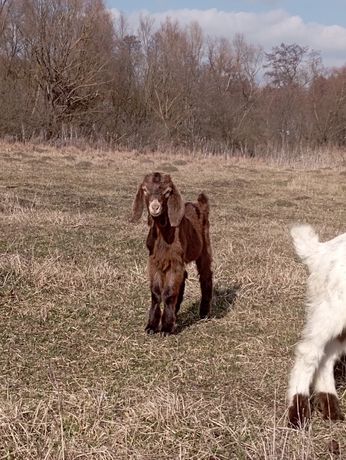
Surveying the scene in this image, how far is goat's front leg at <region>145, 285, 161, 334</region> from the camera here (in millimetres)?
5020

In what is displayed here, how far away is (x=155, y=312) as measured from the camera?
5.05 m

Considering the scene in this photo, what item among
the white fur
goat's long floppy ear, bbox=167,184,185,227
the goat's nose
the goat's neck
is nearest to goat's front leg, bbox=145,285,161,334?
the goat's neck

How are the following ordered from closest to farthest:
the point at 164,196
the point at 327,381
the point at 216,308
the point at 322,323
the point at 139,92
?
the point at 322,323
the point at 327,381
the point at 164,196
the point at 216,308
the point at 139,92

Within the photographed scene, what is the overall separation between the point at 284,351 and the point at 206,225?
1570 millimetres

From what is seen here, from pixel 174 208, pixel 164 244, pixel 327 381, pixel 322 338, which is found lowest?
pixel 327 381

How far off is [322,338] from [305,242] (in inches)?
31.0

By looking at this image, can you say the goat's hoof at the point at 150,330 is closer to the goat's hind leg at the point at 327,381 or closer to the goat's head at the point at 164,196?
the goat's head at the point at 164,196

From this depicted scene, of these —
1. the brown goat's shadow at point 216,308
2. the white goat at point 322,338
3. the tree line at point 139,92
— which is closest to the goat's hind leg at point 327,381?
the white goat at point 322,338

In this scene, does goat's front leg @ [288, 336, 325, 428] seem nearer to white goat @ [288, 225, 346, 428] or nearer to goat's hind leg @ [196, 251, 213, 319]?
white goat @ [288, 225, 346, 428]

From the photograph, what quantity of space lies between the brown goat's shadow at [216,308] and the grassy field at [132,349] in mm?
20

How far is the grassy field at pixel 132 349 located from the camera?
3240mm

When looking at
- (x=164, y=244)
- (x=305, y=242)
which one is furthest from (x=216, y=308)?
(x=305, y=242)

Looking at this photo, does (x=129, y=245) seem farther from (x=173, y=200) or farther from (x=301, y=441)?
(x=301, y=441)

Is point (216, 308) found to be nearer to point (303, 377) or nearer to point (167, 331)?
point (167, 331)
